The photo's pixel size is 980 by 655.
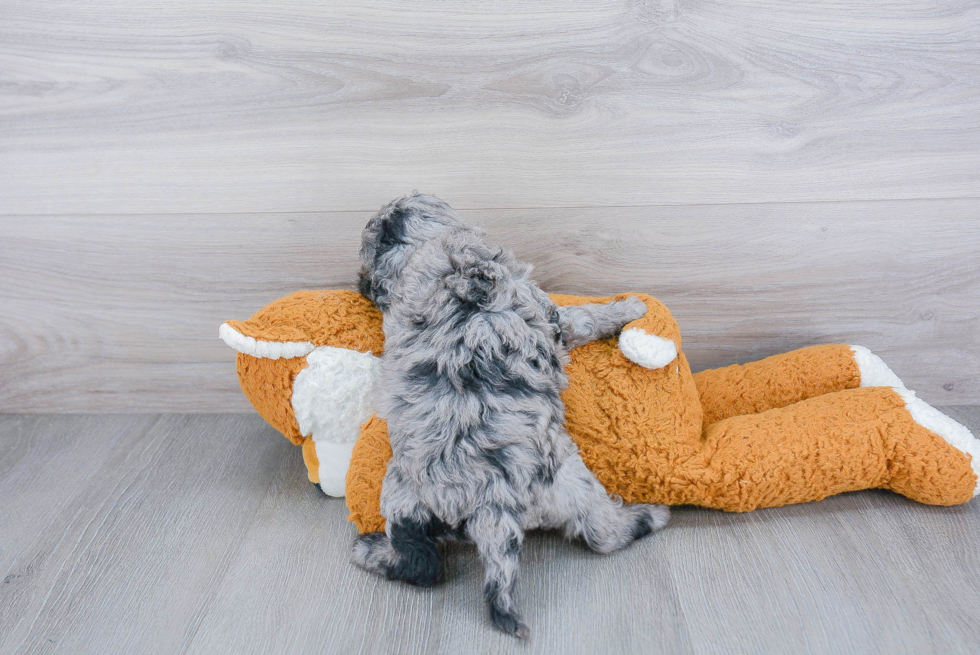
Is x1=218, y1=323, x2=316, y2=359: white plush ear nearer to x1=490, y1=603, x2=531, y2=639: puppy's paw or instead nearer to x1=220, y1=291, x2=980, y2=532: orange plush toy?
x1=220, y1=291, x2=980, y2=532: orange plush toy

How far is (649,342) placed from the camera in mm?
1016

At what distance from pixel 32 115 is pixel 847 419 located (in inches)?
63.2

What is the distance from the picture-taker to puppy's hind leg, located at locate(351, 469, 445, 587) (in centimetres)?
93

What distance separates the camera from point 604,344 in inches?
42.2

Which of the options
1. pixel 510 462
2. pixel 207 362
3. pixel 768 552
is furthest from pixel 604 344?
pixel 207 362

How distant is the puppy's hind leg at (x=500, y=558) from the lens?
870mm

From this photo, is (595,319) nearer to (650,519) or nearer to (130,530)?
(650,519)

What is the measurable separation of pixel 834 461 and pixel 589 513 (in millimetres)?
407

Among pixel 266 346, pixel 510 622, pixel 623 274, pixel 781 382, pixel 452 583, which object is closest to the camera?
pixel 510 622

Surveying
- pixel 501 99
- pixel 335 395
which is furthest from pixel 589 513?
pixel 501 99

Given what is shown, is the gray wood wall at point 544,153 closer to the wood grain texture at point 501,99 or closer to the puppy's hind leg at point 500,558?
the wood grain texture at point 501,99

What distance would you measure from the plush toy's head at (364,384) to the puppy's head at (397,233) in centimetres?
11

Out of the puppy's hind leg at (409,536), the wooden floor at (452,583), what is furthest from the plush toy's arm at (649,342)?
the puppy's hind leg at (409,536)

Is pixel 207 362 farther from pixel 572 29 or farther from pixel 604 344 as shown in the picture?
pixel 572 29
